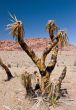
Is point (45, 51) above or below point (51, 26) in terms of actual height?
below

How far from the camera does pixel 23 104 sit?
1082cm

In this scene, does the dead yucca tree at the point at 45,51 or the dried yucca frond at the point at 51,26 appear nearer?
the dead yucca tree at the point at 45,51

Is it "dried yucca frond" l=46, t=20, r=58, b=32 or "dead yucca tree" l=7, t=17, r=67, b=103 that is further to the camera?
"dried yucca frond" l=46, t=20, r=58, b=32

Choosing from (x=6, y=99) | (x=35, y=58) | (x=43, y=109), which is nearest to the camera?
(x=43, y=109)

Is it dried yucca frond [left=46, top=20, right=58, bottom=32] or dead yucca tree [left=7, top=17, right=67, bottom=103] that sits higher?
dried yucca frond [left=46, top=20, right=58, bottom=32]

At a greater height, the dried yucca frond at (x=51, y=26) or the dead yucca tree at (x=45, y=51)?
the dried yucca frond at (x=51, y=26)

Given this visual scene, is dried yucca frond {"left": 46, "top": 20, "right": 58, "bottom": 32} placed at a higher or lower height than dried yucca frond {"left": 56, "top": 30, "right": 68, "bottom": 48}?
higher

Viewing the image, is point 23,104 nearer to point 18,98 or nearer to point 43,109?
point 18,98

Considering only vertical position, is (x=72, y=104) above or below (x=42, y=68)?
below

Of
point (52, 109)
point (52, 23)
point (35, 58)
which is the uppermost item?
point (52, 23)

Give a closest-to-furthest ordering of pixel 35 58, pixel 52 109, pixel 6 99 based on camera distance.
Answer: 1. pixel 52 109
2. pixel 6 99
3. pixel 35 58

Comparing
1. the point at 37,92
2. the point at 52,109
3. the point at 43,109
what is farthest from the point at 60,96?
the point at 43,109

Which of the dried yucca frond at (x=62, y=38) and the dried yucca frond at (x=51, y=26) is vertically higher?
the dried yucca frond at (x=51, y=26)

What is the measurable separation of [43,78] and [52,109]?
2.21 meters
